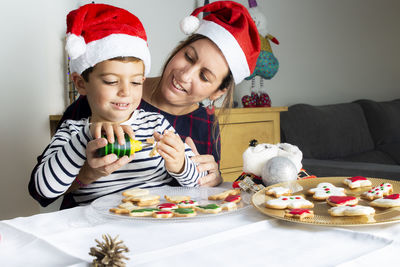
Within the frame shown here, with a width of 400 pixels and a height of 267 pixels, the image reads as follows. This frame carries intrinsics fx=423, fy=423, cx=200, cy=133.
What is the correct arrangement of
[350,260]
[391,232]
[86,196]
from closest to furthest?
[350,260] < [391,232] < [86,196]

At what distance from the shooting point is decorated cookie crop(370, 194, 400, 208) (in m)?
0.74

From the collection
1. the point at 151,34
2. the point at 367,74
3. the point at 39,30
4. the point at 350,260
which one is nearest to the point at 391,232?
the point at 350,260

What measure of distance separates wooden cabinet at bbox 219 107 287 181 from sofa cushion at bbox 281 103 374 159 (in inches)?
8.7

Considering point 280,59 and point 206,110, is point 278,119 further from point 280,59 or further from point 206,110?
point 206,110

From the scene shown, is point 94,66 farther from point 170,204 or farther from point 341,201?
point 341,201

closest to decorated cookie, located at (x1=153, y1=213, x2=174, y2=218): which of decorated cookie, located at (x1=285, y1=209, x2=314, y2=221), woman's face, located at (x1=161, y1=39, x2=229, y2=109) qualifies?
decorated cookie, located at (x1=285, y1=209, x2=314, y2=221)

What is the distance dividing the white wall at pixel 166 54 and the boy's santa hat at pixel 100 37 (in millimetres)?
1097

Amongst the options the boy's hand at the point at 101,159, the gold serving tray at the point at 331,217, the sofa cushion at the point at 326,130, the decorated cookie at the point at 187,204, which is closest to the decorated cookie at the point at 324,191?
the gold serving tray at the point at 331,217

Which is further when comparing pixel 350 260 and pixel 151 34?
pixel 151 34

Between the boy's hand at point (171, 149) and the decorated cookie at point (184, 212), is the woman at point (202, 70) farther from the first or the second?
the decorated cookie at point (184, 212)

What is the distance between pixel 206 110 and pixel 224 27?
1.14 feet

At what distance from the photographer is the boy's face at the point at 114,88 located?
1.02m

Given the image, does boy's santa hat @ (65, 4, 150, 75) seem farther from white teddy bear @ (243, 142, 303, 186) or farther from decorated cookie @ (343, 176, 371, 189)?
decorated cookie @ (343, 176, 371, 189)

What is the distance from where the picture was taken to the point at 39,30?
2.11m
